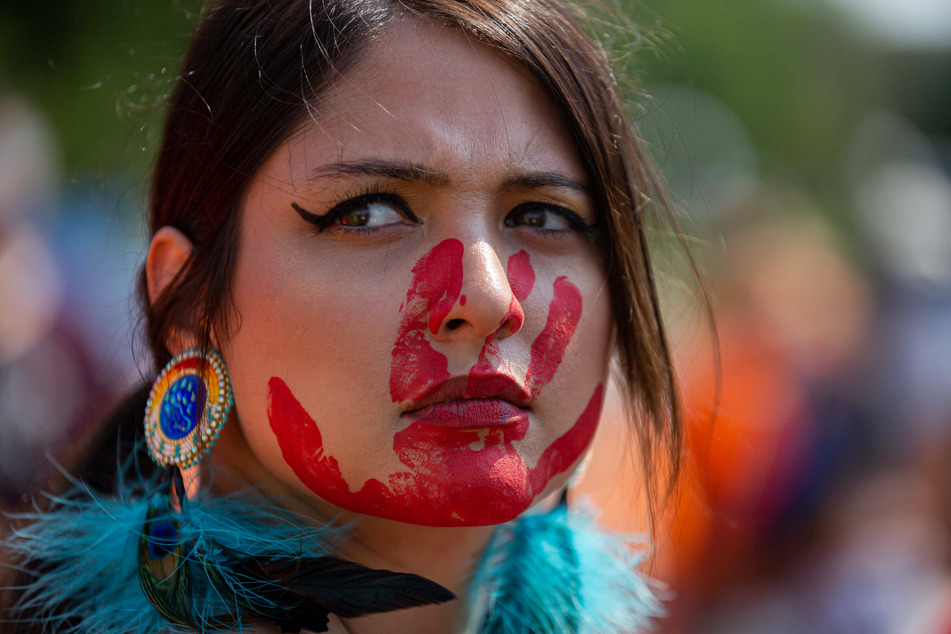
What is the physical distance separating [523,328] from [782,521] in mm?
3060

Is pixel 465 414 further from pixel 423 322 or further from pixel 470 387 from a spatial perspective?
pixel 423 322

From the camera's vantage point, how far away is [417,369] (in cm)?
142

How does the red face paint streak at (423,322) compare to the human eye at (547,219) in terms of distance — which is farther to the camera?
the human eye at (547,219)

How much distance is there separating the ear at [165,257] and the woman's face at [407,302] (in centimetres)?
21

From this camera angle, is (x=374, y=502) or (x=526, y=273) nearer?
(x=374, y=502)

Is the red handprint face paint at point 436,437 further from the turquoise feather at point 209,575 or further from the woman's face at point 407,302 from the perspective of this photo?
the turquoise feather at point 209,575

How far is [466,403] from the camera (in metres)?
1.44

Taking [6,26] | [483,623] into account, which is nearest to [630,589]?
[483,623]

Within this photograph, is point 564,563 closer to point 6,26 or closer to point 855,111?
point 6,26

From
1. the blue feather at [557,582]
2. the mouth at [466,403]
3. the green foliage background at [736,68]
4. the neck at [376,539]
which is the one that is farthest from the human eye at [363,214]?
the green foliage background at [736,68]

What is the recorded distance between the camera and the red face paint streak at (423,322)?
1416mm

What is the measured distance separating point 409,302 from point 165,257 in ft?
1.95

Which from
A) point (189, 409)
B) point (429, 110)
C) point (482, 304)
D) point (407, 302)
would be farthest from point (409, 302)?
point (189, 409)

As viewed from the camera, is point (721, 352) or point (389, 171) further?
point (721, 352)
